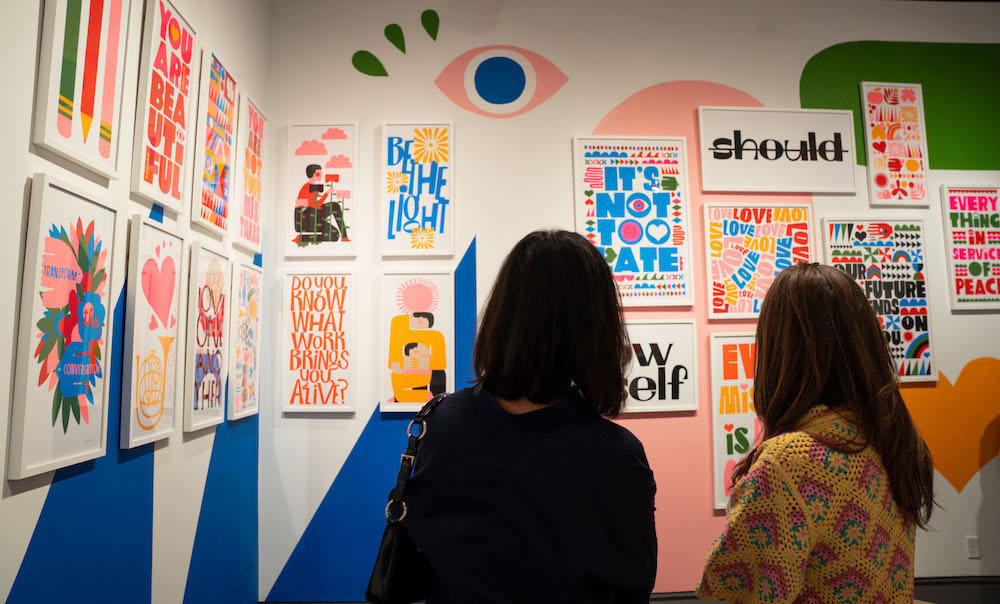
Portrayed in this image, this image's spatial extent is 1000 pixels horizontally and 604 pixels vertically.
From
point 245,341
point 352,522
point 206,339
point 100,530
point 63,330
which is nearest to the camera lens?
point 63,330

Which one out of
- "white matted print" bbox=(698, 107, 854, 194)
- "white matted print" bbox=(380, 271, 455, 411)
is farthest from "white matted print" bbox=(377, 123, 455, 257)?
"white matted print" bbox=(698, 107, 854, 194)

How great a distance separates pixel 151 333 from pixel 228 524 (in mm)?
972

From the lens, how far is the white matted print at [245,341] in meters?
2.29

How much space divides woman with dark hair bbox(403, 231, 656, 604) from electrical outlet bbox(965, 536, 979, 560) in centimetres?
277

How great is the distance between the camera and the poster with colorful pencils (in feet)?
6.53

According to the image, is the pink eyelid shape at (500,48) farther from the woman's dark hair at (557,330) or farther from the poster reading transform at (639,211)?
the woman's dark hair at (557,330)

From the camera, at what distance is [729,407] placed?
107 inches

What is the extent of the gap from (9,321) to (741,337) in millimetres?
2637

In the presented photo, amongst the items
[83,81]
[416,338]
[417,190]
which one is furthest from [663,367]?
[83,81]

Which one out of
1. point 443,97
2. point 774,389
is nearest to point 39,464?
point 774,389

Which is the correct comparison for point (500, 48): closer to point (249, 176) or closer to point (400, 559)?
point (249, 176)

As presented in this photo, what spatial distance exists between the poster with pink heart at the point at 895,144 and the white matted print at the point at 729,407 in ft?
3.35

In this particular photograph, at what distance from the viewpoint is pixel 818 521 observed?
101cm

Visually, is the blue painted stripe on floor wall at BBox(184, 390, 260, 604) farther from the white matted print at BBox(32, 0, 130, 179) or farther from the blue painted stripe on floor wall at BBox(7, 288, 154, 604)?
the white matted print at BBox(32, 0, 130, 179)
